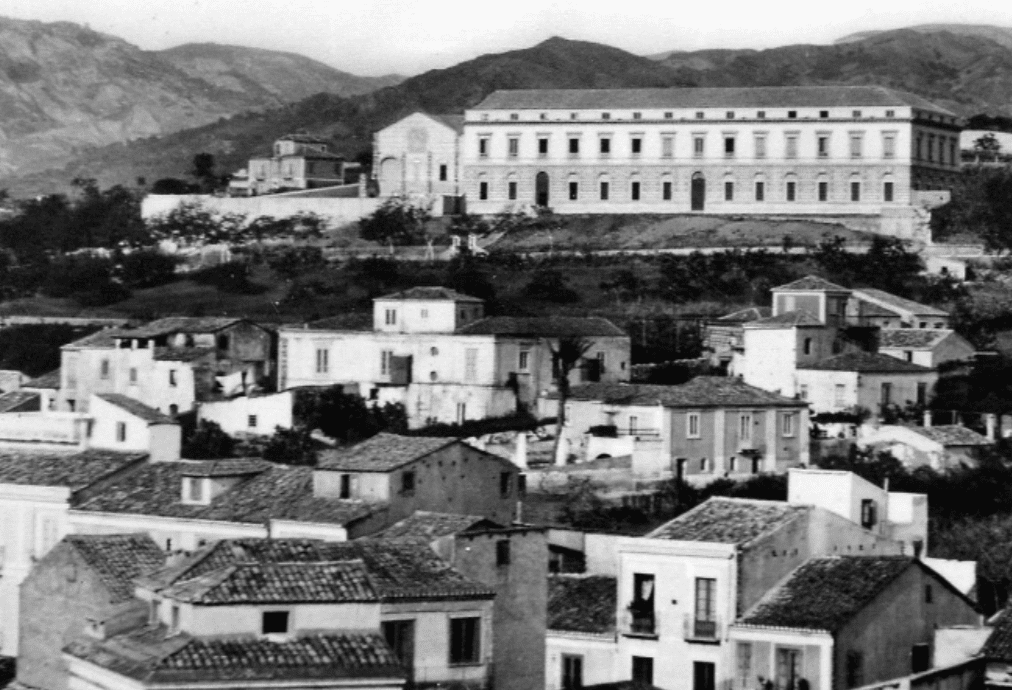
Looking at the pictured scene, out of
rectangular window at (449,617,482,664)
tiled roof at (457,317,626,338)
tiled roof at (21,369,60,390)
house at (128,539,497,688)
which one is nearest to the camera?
house at (128,539,497,688)

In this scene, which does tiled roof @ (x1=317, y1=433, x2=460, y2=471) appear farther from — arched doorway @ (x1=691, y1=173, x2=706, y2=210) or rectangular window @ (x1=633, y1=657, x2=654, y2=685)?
arched doorway @ (x1=691, y1=173, x2=706, y2=210)

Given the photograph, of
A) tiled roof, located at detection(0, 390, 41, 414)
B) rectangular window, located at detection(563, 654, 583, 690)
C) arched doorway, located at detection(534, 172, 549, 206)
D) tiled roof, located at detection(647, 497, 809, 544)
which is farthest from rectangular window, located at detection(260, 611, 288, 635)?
arched doorway, located at detection(534, 172, 549, 206)

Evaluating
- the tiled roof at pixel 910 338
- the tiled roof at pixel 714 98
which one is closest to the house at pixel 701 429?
the tiled roof at pixel 910 338

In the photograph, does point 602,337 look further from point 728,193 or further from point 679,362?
point 728,193

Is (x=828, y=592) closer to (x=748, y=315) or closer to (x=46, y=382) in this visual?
(x=748, y=315)

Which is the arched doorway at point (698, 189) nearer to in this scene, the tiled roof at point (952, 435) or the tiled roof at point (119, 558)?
the tiled roof at point (952, 435)

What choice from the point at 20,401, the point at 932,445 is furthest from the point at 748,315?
the point at 20,401

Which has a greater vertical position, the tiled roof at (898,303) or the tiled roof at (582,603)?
the tiled roof at (898,303)
